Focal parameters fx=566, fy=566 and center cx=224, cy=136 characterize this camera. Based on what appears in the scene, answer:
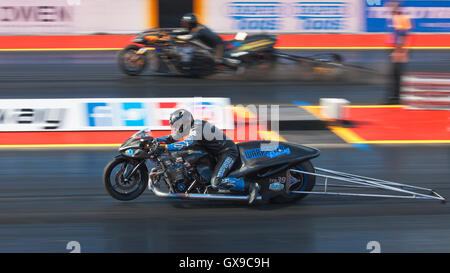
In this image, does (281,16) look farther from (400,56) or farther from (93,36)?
(400,56)

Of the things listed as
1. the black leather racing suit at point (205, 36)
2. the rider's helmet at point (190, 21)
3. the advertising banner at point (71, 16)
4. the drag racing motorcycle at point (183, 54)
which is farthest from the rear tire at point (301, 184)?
the advertising banner at point (71, 16)

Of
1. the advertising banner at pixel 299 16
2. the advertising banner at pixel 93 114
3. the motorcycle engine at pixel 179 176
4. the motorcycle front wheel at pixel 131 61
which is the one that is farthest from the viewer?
the advertising banner at pixel 299 16

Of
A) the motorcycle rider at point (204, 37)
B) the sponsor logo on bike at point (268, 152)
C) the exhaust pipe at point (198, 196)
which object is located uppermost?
the motorcycle rider at point (204, 37)

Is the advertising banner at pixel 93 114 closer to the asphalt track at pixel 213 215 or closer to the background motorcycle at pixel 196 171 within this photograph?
the asphalt track at pixel 213 215

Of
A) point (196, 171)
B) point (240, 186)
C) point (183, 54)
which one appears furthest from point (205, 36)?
point (240, 186)

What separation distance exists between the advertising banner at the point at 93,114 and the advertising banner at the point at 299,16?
11313mm

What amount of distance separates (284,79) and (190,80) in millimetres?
2652

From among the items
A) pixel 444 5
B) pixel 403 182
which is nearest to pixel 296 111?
pixel 403 182

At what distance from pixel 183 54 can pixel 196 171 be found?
846 cm

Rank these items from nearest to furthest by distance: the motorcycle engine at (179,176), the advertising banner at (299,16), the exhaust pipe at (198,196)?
the exhaust pipe at (198,196) < the motorcycle engine at (179,176) < the advertising banner at (299,16)

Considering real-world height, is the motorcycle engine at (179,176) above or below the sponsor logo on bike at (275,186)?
above

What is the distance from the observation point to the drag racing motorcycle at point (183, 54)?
15.2 metres

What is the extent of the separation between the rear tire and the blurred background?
145mm

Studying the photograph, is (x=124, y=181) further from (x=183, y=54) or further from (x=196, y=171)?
(x=183, y=54)
